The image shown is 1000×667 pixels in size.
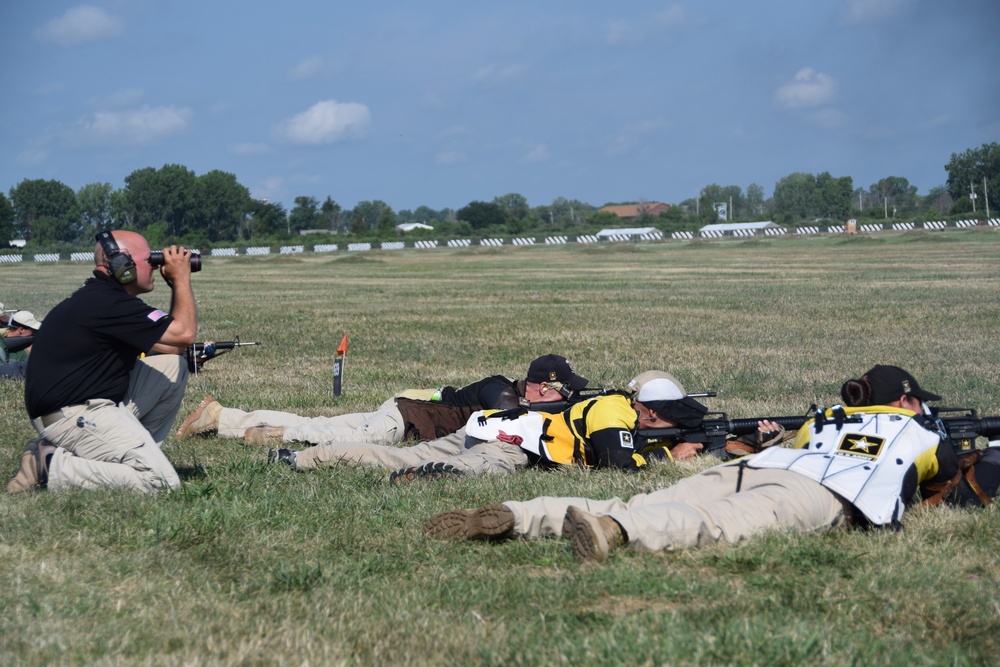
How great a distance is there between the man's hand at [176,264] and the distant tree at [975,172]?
463ft

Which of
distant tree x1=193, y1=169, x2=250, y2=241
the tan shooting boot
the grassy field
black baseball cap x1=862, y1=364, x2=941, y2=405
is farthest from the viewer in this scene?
distant tree x1=193, y1=169, x2=250, y2=241

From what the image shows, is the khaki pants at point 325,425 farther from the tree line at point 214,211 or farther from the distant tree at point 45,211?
the distant tree at point 45,211

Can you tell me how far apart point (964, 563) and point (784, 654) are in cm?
168

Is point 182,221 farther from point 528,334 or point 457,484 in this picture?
point 457,484

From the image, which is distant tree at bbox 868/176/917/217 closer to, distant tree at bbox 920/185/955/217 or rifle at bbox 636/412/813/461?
distant tree at bbox 920/185/955/217

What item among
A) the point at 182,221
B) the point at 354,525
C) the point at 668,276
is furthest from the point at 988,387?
the point at 182,221

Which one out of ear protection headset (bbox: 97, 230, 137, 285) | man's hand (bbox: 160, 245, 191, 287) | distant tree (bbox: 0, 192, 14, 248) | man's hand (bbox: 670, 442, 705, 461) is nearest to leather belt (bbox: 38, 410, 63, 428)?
ear protection headset (bbox: 97, 230, 137, 285)

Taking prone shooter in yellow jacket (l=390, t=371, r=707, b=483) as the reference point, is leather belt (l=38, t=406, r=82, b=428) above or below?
above

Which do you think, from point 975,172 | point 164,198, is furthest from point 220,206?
point 975,172

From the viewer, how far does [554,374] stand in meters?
8.30

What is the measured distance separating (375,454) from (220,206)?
10576cm

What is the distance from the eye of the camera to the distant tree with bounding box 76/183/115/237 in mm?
100250

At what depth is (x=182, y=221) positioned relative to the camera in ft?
328

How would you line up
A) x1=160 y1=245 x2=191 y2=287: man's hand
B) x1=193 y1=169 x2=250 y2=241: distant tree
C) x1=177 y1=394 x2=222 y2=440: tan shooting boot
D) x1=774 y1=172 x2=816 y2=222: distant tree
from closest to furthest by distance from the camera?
x1=160 y1=245 x2=191 y2=287: man's hand
x1=177 y1=394 x2=222 y2=440: tan shooting boot
x1=193 y1=169 x2=250 y2=241: distant tree
x1=774 y1=172 x2=816 y2=222: distant tree
